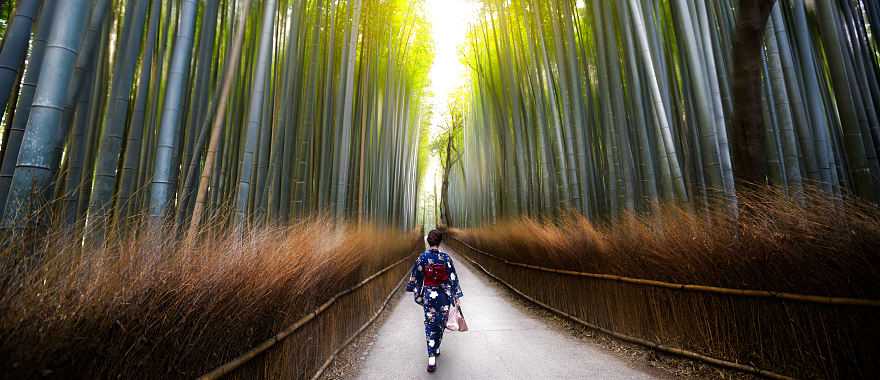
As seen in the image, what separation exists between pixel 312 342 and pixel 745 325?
2.44 m

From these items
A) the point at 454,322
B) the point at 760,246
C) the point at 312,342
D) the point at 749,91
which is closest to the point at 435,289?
the point at 454,322

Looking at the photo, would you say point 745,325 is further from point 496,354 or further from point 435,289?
point 435,289

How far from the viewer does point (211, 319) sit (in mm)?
1324

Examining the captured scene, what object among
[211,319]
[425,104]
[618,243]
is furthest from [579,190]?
[425,104]

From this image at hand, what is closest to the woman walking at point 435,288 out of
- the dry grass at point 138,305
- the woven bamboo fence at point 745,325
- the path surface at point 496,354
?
the path surface at point 496,354

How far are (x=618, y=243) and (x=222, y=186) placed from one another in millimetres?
3297

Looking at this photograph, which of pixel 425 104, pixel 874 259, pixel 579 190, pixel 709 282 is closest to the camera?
pixel 874 259

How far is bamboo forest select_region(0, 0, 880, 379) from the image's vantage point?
3.87 feet

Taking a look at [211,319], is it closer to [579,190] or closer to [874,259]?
[874,259]

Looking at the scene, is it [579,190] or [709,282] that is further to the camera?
[579,190]

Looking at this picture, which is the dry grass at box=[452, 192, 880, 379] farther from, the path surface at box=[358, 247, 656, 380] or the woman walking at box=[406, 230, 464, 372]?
the woman walking at box=[406, 230, 464, 372]

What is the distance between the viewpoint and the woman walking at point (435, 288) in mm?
2934

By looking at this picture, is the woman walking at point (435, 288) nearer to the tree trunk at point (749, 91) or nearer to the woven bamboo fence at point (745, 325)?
the woven bamboo fence at point (745, 325)

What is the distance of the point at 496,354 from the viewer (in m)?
3.08
